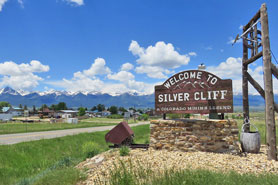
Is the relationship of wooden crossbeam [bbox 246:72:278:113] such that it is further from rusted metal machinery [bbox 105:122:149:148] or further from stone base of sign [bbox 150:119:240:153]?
rusted metal machinery [bbox 105:122:149:148]

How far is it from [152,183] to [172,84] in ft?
19.8

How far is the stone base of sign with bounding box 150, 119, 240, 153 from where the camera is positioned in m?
8.09

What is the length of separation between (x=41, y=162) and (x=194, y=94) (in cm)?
995

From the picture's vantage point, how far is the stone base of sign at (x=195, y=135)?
809 cm

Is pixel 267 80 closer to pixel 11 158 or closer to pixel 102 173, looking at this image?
pixel 102 173

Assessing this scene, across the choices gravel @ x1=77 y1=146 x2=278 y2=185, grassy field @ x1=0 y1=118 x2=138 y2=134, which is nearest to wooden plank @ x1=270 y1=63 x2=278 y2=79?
gravel @ x1=77 y1=146 x2=278 y2=185

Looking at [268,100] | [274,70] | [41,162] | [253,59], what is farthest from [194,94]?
[41,162]

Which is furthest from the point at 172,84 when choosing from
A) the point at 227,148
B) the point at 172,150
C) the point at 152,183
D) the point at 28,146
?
the point at 28,146

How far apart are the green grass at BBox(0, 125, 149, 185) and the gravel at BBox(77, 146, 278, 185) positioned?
2.50ft

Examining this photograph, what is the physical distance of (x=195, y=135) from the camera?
847cm

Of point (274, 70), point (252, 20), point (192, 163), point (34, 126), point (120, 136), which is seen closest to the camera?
point (192, 163)

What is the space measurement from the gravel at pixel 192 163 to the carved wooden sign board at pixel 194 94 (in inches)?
82.0

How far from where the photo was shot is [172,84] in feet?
31.4

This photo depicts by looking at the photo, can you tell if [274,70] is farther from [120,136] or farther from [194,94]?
[120,136]
